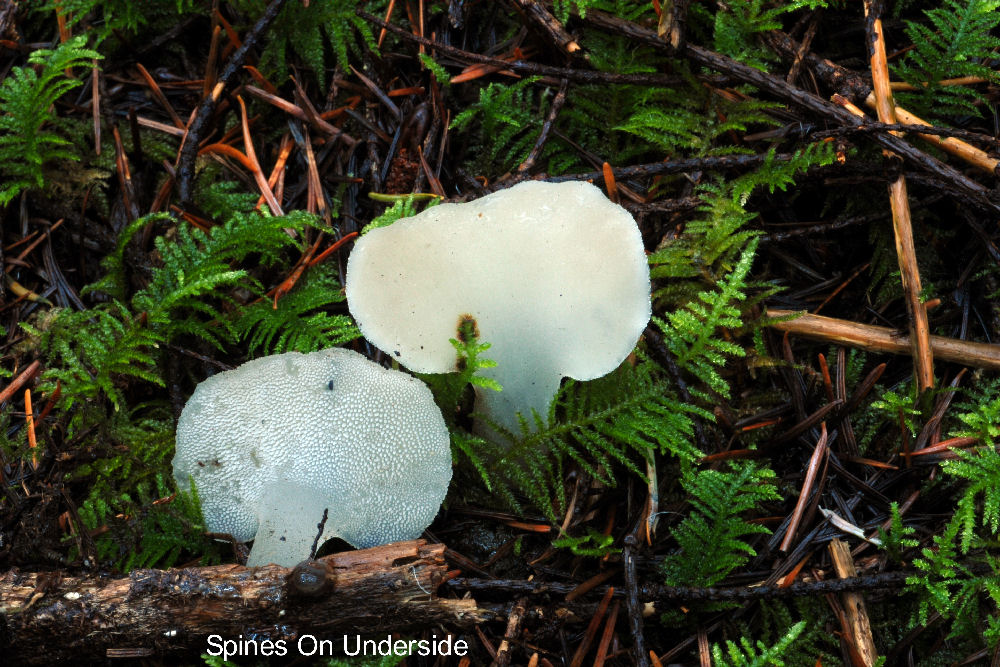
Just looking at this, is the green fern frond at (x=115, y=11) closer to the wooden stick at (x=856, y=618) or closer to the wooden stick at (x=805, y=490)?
the wooden stick at (x=805, y=490)

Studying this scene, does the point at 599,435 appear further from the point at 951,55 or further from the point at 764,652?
the point at 951,55

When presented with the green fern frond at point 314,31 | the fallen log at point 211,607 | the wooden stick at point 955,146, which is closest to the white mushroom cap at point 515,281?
the fallen log at point 211,607

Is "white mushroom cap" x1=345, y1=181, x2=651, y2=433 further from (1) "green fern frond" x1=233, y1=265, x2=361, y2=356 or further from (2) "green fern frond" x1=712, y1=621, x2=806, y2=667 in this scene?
(2) "green fern frond" x1=712, y1=621, x2=806, y2=667

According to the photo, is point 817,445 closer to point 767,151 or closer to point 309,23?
point 767,151

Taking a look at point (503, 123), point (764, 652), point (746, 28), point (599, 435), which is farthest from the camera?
point (503, 123)

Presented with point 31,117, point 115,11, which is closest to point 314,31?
point 115,11

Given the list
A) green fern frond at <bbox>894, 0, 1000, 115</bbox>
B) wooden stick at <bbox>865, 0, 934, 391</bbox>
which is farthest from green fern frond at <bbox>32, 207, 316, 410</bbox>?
green fern frond at <bbox>894, 0, 1000, 115</bbox>
